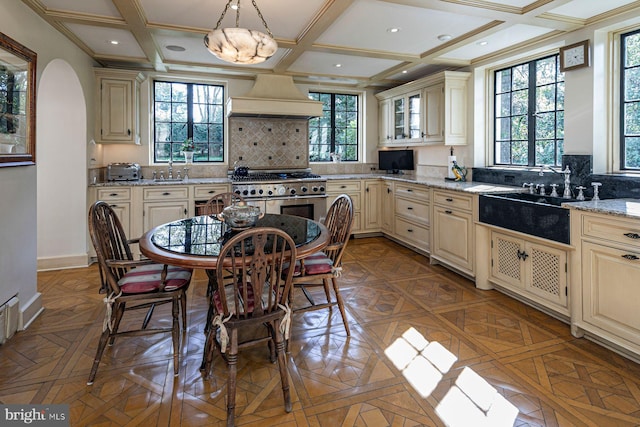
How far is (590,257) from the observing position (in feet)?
8.02

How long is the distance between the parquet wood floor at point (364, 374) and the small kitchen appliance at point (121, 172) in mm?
1993

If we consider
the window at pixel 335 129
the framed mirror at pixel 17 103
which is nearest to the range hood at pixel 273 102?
the window at pixel 335 129

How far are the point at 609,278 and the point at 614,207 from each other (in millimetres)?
451

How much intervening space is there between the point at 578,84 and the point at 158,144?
4980 millimetres

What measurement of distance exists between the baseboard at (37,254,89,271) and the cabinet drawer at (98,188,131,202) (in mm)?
693

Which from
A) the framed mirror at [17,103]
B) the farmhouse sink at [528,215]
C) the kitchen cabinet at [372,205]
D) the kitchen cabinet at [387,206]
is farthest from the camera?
the kitchen cabinet at [372,205]

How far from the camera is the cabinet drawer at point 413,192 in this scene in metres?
4.51

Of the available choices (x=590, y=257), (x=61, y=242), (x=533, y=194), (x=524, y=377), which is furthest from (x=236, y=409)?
(x=61, y=242)

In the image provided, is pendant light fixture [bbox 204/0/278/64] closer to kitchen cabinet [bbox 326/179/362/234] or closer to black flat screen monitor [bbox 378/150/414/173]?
kitchen cabinet [bbox 326/179/362/234]

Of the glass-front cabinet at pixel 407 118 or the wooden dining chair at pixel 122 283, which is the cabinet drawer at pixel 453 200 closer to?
the glass-front cabinet at pixel 407 118

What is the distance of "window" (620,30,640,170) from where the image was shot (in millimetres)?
3078

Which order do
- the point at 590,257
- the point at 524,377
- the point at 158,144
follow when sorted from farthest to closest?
the point at 158,144
the point at 590,257
the point at 524,377

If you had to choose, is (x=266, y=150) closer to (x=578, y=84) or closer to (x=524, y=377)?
(x=578, y=84)

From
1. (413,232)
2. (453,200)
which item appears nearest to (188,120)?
(413,232)
